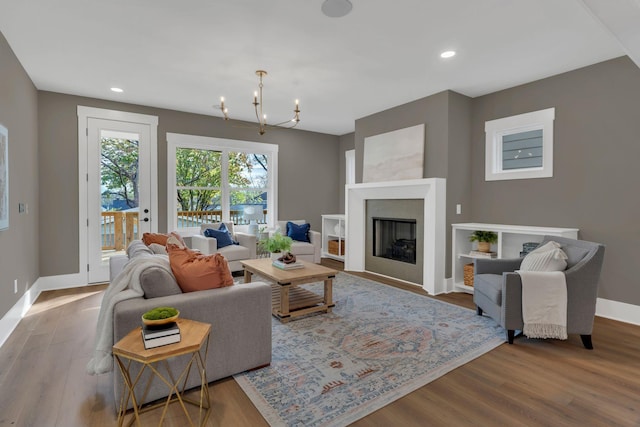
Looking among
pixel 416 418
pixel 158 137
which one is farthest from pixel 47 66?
pixel 416 418

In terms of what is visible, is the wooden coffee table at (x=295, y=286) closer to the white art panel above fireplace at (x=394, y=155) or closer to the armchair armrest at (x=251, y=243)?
the armchair armrest at (x=251, y=243)

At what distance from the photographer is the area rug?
193cm

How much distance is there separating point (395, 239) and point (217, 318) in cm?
357

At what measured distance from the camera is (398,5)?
247cm

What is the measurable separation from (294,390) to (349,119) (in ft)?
15.5

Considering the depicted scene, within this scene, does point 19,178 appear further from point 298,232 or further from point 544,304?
point 544,304

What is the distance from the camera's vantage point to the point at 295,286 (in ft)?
11.5

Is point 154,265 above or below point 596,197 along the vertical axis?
below

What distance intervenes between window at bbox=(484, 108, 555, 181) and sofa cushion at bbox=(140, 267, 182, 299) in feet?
13.5

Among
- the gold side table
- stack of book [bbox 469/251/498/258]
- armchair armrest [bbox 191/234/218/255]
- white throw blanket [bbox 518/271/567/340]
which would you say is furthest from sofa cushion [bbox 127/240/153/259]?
stack of book [bbox 469/251/498/258]

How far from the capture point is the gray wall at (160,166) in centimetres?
440

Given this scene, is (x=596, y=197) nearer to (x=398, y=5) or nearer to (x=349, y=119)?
(x=398, y=5)

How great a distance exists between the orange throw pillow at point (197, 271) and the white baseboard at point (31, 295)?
1897 millimetres

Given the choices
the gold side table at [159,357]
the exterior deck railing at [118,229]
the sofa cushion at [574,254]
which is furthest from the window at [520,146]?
the exterior deck railing at [118,229]
